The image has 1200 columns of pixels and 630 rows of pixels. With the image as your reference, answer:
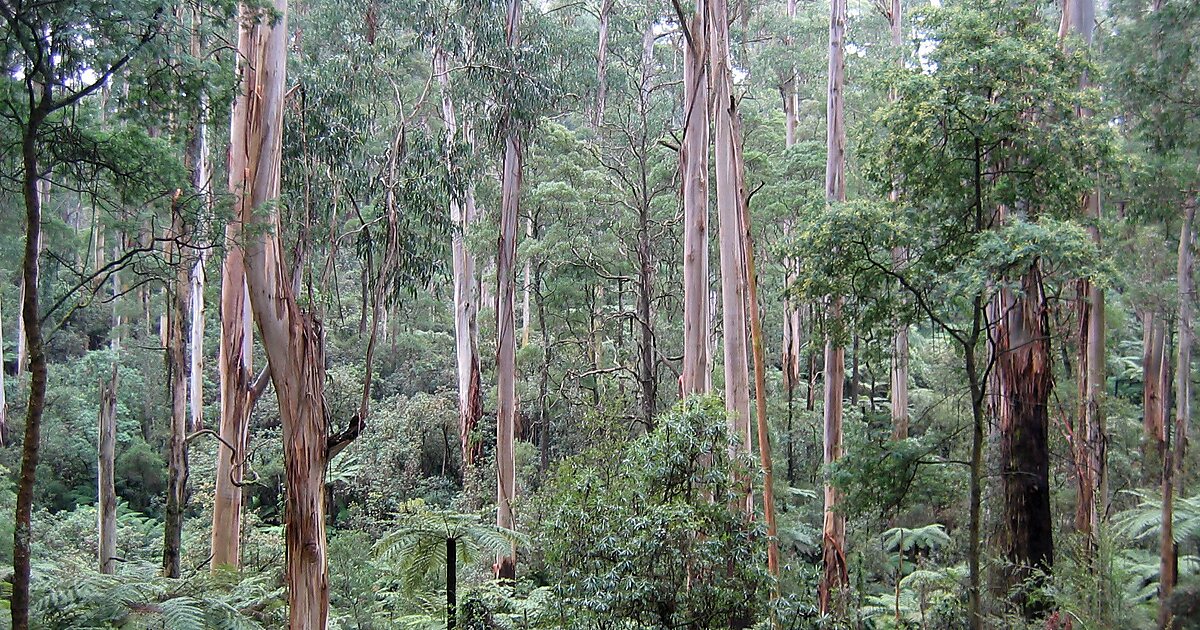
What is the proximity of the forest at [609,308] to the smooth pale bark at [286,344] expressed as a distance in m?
0.03

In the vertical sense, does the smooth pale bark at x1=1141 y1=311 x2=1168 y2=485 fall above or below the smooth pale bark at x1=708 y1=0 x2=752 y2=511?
below

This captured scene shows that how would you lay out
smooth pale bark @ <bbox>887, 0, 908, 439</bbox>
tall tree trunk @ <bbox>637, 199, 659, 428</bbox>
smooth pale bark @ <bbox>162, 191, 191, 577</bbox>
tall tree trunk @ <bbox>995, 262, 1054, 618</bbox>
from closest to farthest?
1. tall tree trunk @ <bbox>995, 262, 1054, 618</bbox>
2. smooth pale bark @ <bbox>162, 191, 191, 577</bbox>
3. tall tree trunk @ <bbox>637, 199, 659, 428</bbox>
4. smooth pale bark @ <bbox>887, 0, 908, 439</bbox>

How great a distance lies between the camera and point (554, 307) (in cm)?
1791

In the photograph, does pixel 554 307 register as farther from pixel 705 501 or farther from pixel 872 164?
pixel 705 501

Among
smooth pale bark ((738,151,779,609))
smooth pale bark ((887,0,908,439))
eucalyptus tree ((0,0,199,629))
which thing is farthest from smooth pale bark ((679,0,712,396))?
eucalyptus tree ((0,0,199,629))

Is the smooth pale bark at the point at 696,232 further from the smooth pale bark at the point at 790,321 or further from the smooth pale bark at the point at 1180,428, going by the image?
the smooth pale bark at the point at 1180,428

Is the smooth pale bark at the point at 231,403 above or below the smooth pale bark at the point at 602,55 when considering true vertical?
below

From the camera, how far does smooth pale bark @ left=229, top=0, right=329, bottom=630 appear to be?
675 cm

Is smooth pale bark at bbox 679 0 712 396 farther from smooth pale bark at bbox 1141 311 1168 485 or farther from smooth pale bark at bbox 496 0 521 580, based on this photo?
smooth pale bark at bbox 1141 311 1168 485

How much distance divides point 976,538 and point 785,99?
17853mm

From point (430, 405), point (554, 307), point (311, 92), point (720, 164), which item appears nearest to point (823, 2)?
point (554, 307)

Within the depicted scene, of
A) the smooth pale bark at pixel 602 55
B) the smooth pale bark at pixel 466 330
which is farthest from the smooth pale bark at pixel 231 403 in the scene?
the smooth pale bark at pixel 602 55

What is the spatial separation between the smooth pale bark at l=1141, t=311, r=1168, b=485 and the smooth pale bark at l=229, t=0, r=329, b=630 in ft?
41.2

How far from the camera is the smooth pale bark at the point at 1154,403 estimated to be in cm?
1487
